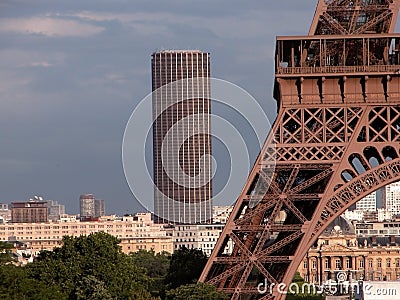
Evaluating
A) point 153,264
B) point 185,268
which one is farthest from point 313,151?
point 153,264

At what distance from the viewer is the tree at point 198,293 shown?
2098 inches

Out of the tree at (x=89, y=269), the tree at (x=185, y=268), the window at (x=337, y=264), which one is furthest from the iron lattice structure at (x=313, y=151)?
the window at (x=337, y=264)

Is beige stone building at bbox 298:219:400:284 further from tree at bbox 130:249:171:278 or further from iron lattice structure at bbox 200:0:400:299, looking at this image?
iron lattice structure at bbox 200:0:400:299

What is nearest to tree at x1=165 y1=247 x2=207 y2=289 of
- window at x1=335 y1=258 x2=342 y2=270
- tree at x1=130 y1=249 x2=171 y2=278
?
tree at x1=130 y1=249 x2=171 y2=278

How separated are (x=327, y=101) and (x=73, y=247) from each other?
20.7 metres

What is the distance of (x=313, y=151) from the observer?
5309 cm

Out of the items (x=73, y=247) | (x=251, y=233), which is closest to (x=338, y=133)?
(x=251, y=233)

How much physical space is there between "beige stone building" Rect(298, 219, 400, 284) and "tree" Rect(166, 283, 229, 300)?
335 feet

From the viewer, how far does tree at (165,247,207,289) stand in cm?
7021

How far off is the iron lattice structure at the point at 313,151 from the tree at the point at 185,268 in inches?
608

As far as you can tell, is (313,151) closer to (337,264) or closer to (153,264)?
(153,264)

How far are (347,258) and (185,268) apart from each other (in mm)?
99255

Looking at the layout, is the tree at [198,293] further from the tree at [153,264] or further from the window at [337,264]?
the window at [337,264]

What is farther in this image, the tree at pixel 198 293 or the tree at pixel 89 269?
the tree at pixel 89 269
